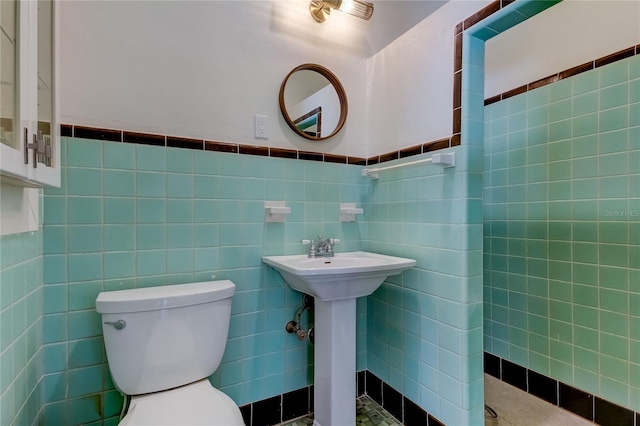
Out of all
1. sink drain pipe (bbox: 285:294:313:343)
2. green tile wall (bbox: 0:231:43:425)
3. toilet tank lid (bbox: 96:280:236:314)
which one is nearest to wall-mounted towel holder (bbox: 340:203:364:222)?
sink drain pipe (bbox: 285:294:313:343)

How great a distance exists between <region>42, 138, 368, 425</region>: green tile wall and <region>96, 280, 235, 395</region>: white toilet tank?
0.59ft

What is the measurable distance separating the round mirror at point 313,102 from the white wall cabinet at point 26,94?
95 centimetres

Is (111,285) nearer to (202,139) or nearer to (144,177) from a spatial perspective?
(144,177)

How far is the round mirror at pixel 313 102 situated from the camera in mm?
1657

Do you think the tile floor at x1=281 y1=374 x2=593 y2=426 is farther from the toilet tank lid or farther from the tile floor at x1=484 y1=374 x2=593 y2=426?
the toilet tank lid

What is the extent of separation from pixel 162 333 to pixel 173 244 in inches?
15.3

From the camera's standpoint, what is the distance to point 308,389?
168cm

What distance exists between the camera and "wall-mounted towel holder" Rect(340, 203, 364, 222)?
69.6 inches

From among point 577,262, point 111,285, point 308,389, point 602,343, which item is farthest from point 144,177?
point 602,343

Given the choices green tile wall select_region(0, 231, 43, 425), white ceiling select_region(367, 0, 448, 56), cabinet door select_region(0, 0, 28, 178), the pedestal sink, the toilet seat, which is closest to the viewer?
cabinet door select_region(0, 0, 28, 178)

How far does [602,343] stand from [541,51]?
160 cm

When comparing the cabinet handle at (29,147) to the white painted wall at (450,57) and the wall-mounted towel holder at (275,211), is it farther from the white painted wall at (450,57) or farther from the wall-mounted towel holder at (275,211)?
the white painted wall at (450,57)

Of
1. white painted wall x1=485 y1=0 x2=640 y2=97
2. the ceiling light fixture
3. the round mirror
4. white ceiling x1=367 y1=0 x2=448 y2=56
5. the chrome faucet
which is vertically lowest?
the chrome faucet

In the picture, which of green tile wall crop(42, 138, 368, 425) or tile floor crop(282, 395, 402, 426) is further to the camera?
tile floor crop(282, 395, 402, 426)
